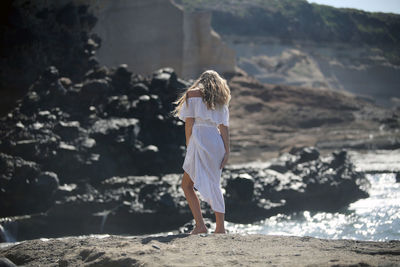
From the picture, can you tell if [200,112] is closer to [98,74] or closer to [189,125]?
[189,125]

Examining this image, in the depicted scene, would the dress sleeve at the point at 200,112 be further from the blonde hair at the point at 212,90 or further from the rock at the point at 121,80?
the rock at the point at 121,80

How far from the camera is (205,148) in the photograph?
512cm

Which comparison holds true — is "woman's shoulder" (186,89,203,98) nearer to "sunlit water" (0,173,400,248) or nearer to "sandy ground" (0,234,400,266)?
"sandy ground" (0,234,400,266)

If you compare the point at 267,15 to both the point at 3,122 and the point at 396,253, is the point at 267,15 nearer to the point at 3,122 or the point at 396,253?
the point at 3,122

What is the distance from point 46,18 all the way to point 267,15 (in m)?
45.2

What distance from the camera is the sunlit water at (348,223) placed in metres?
10.6

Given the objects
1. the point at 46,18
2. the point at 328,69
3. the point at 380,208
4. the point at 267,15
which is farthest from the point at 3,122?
the point at 267,15

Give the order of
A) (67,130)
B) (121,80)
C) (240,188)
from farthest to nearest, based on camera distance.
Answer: (121,80), (67,130), (240,188)

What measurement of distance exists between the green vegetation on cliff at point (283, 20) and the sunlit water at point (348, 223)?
4163 cm

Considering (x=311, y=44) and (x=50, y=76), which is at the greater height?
(x=311, y=44)

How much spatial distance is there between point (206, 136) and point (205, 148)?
11cm

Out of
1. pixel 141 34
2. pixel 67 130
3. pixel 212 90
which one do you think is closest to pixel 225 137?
pixel 212 90

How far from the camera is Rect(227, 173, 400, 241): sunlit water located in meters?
10.6

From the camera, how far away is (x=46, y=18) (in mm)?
18656
